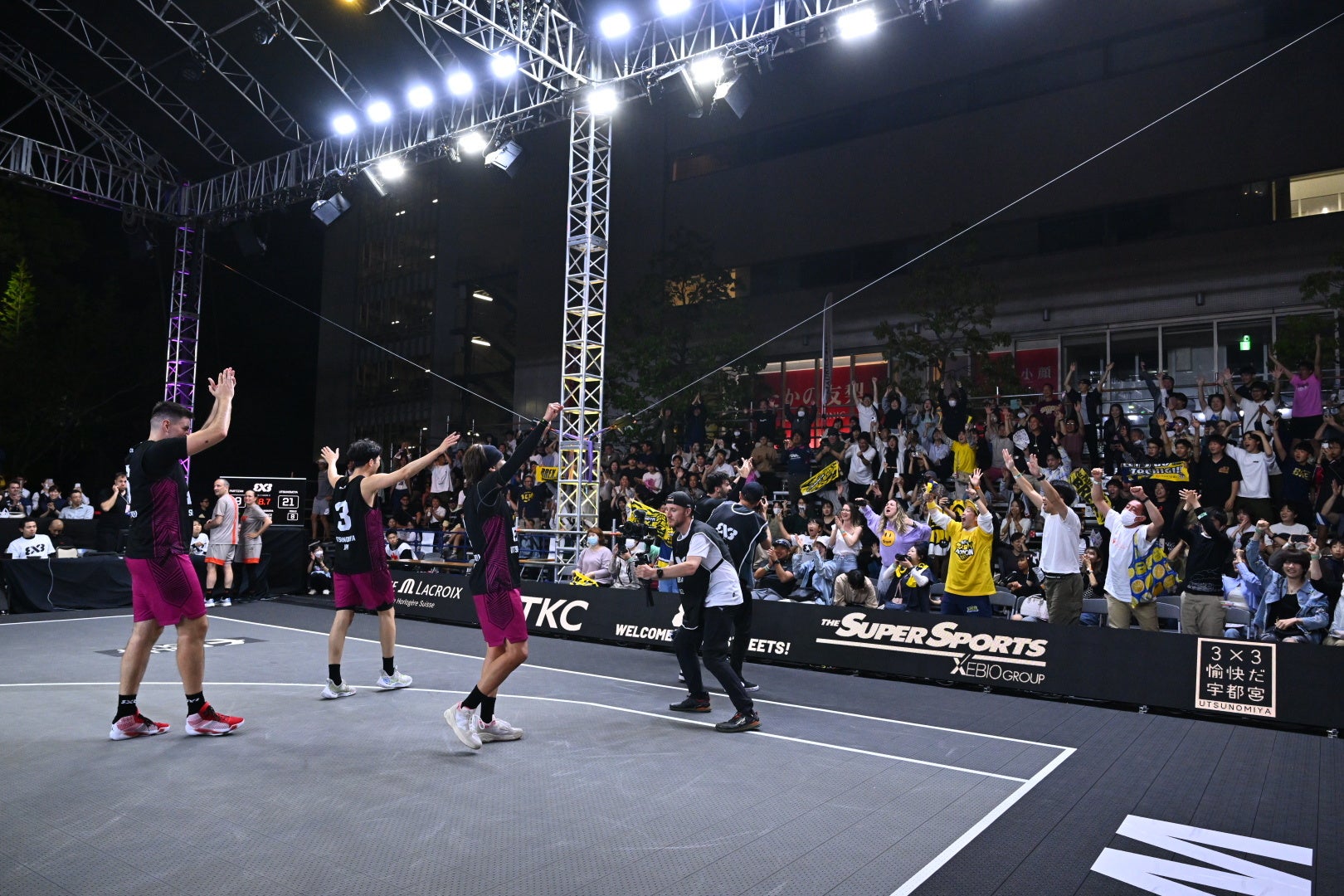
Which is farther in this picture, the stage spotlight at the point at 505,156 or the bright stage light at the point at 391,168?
the bright stage light at the point at 391,168

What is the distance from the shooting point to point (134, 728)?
6.09 m

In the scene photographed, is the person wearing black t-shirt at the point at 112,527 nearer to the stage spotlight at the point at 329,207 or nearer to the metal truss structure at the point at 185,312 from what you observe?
the metal truss structure at the point at 185,312

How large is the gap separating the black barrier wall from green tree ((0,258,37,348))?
69.9ft

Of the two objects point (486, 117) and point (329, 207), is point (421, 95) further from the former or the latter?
point (329, 207)

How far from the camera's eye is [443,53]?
17891 millimetres

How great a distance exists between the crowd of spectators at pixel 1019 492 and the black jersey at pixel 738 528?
332mm

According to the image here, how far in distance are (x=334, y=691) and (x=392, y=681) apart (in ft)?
1.93

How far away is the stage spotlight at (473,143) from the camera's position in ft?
56.7

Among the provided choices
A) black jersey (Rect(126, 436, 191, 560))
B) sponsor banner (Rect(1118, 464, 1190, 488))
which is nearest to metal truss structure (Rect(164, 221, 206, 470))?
black jersey (Rect(126, 436, 191, 560))

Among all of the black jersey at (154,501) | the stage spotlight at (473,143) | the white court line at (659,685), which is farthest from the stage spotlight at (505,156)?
the black jersey at (154,501)

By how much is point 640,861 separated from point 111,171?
22.9 metres

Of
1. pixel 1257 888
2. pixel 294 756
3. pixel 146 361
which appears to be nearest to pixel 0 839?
pixel 294 756

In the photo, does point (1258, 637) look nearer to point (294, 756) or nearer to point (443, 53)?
point (294, 756)

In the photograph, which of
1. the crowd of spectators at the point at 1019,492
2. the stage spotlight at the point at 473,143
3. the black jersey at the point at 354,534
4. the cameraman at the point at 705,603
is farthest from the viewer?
the stage spotlight at the point at 473,143
